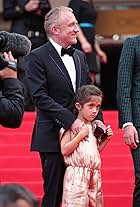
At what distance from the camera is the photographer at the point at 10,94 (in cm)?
424

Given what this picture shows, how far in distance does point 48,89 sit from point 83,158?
595mm

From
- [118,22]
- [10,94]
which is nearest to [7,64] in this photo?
[10,94]

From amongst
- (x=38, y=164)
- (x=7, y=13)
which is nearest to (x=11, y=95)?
(x=38, y=164)

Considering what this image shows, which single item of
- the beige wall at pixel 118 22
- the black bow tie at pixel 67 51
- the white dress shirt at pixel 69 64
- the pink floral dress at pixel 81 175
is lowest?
the beige wall at pixel 118 22

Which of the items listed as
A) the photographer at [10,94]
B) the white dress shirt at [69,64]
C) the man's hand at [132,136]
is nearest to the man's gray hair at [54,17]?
the white dress shirt at [69,64]

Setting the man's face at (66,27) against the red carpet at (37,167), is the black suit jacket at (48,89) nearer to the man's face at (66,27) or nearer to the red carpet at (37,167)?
the man's face at (66,27)

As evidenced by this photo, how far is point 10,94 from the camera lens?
4.30 metres

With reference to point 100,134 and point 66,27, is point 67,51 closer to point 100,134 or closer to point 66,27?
point 66,27

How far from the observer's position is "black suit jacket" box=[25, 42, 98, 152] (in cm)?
580

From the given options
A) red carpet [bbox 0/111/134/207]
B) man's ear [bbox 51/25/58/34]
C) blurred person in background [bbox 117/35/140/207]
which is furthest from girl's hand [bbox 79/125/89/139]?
red carpet [bbox 0/111/134/207]

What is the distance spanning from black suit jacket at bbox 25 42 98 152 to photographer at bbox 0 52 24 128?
56.9 inches

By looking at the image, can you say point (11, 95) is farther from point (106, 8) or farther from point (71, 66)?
point (106, 8)

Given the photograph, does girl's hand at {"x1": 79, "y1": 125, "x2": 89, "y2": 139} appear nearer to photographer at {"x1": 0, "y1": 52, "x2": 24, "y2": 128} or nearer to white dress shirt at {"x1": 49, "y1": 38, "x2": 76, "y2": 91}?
white dress shirt at {"x1": 49, "y1": 38, "x2": 76, "y2": 91}

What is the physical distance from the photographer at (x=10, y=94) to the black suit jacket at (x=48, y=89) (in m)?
1.45
